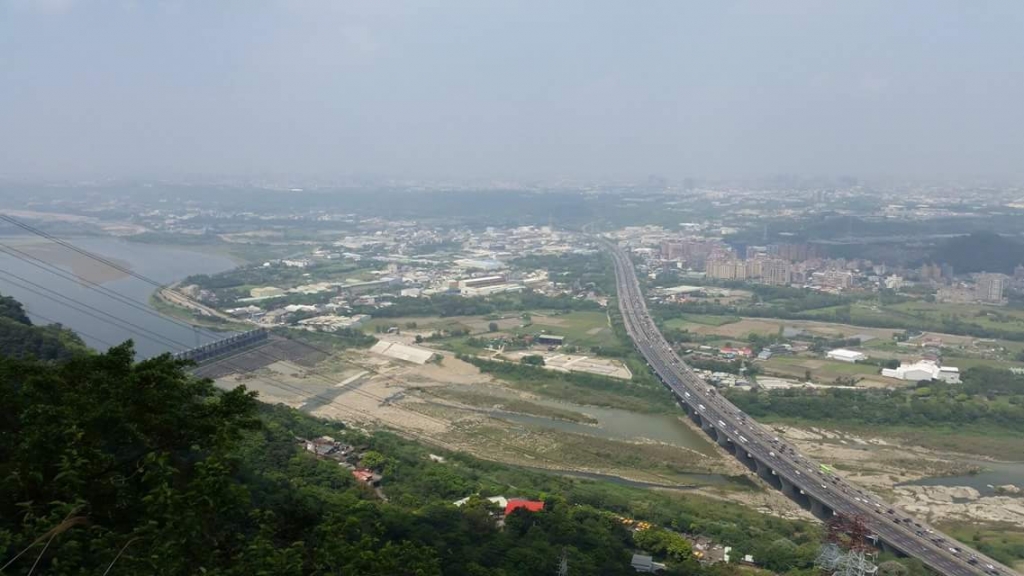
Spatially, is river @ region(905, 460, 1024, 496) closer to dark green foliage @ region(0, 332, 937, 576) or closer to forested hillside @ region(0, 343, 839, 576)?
dark green foliage @ region(0, 332, 937, 576)

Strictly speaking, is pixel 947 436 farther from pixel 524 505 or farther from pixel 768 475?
pixel 524 505

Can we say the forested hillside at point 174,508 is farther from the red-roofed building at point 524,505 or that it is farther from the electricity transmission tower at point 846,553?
the electricity transmission tower at point 846,553

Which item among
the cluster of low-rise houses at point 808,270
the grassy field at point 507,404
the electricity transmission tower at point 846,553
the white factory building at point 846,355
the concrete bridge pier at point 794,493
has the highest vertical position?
the cluster of low-rise houses at point 808,270

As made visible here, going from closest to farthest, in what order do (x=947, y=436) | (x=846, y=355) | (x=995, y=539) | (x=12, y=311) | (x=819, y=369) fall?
(x=995, y=539)
(x=12, y=311)
(x=947, y=436)
(x=819, y=369)
(x=846, y=355)

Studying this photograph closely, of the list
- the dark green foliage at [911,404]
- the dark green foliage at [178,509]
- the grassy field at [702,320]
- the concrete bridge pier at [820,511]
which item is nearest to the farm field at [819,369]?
the dark green foliage at [911,404]

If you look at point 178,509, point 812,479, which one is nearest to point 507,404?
point 812,479
